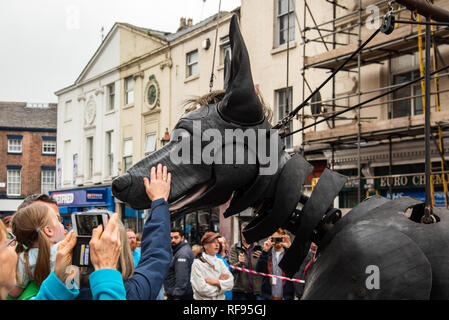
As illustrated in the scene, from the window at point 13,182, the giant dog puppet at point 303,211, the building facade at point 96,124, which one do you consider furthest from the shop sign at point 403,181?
the window at point 13,182

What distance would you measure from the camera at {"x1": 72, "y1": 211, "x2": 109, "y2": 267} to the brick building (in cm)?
4295

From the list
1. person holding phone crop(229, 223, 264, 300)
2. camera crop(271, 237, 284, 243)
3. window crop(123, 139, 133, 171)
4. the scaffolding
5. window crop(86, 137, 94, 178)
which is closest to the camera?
camera crop(271, 237, 284, 243)

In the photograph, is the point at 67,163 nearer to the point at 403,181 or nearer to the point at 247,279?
the point at 403,181

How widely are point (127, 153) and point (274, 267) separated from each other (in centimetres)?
1876

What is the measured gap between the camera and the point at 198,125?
2746mm

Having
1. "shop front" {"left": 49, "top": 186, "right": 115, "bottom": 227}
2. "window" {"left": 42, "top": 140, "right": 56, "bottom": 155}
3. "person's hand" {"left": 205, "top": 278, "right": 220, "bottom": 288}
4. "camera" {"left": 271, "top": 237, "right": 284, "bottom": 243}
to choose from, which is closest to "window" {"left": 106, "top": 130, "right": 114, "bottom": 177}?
"shop front" {"left": 49, "top": 186, "right": 115, "bottom": 227}

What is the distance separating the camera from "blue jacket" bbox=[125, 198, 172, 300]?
2.65m

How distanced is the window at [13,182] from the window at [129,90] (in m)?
21.6

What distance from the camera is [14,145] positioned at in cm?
4459

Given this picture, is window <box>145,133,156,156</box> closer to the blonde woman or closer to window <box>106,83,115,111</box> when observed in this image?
window <box>106,83,115,111</box>

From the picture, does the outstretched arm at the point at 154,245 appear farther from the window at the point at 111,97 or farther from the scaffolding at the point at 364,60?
the window at the point at 111,97

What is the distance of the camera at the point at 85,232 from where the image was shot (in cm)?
242

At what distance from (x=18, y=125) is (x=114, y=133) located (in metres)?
21.4

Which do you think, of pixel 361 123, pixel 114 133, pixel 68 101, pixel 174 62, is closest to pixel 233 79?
pixel 361 123
